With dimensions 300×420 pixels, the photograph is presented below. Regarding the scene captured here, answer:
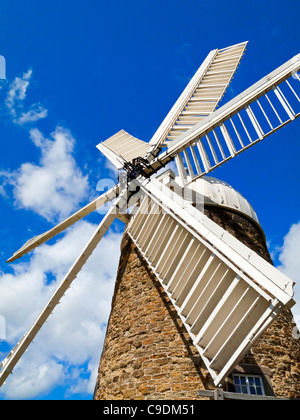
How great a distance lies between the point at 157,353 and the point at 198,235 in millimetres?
2255

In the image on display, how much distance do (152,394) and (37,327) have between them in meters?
2.68

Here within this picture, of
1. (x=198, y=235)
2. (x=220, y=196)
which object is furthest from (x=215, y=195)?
(x=198, y=235)

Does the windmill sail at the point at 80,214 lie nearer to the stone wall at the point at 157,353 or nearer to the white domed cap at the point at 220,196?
the white domed cap at the point at 220,196

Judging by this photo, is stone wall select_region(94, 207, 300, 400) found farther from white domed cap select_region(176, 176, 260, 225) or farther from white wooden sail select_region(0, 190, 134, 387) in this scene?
white domed cap select_region(176, 176, 260, 225)

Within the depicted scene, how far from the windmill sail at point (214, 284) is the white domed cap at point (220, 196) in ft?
6.15

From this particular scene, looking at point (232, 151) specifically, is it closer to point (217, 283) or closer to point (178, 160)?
point (178, 160)

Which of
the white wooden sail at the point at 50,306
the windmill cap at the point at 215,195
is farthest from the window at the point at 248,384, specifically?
the windmill cap at the point at 215,195

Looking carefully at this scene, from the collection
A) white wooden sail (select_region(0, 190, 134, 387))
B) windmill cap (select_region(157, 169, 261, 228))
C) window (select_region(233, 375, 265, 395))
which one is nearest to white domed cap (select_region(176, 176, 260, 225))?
windmill cap (select_region(157, 169, 261, 228))

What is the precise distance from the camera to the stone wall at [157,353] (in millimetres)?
5281

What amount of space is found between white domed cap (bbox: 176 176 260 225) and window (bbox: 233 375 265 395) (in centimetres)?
392

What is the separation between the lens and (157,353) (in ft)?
18.6

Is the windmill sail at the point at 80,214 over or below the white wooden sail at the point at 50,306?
over

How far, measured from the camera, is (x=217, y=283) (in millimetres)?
4898
